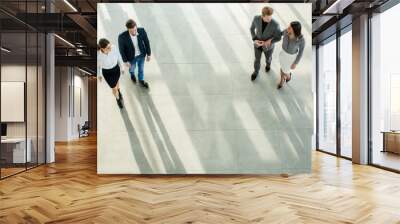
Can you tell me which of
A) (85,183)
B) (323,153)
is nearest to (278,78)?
(85,183)

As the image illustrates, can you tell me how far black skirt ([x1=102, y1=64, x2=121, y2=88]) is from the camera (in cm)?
712

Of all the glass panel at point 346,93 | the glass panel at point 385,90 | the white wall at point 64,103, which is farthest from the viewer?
the white wall at point 64,103

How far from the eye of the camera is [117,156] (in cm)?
711

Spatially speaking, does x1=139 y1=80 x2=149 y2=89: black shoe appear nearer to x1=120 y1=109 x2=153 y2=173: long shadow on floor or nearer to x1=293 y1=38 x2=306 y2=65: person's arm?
x1=120 y1=109 x2=153 y2=173: long shadow on floor

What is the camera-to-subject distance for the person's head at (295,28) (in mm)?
7188

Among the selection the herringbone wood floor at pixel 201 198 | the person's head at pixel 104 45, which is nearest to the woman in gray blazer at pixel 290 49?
the herringbone wood floor at pixel 201 198

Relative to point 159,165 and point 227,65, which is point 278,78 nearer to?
point 227,65

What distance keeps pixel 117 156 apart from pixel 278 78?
3.48 metres

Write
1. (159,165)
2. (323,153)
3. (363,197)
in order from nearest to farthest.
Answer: (363,197) < (159,165) < (323,153)

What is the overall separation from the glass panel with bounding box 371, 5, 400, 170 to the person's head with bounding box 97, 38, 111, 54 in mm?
6052

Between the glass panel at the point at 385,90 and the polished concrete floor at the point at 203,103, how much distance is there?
7.42 feet

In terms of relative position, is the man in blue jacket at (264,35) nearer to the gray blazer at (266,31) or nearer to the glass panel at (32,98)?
the gray blazer at (266,31)

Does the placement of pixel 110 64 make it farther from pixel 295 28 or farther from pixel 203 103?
pixel 295 28

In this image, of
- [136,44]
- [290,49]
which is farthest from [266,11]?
[136,44]
